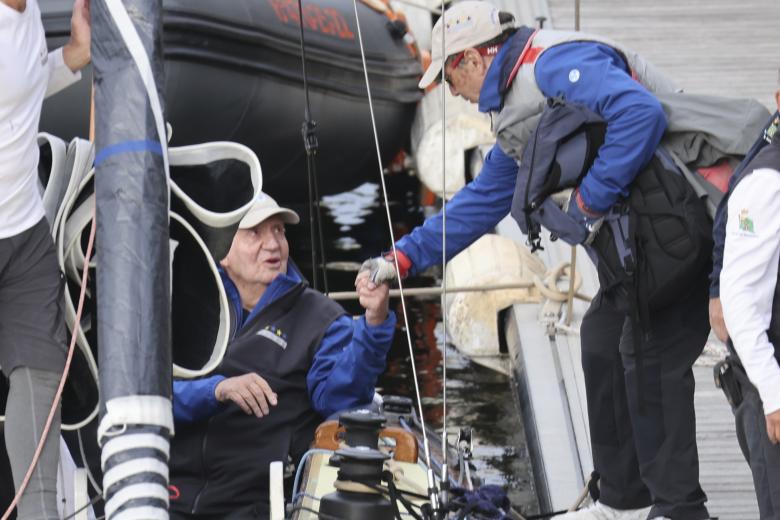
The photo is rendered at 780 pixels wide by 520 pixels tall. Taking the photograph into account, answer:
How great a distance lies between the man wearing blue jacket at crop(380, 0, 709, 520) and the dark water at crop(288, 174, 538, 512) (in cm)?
143

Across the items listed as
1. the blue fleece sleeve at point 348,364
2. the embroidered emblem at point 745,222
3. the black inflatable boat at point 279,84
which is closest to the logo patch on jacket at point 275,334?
the blue fleece sleeve at point 348,364

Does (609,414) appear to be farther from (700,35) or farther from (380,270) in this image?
(700,35)

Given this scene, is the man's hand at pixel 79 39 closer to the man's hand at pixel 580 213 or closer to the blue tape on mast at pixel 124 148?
the blue tape on mast at pixel 124 148

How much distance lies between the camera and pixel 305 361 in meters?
4.80

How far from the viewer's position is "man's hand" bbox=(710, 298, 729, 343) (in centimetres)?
388

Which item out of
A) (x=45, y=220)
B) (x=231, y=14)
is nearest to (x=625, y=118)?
(x=45, y=220)

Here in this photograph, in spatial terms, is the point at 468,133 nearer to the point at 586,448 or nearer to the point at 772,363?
the point at 586,448

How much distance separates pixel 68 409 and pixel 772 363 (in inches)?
65.5

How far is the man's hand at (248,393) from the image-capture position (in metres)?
4.61

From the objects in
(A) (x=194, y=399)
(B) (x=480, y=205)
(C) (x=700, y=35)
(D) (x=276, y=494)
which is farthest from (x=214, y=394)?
(C) (x=700, y=35)

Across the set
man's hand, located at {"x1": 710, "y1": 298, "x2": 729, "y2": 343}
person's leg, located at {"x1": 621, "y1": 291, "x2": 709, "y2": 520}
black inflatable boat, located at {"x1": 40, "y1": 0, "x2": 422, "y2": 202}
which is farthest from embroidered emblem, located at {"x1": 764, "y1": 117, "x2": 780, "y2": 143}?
black inflatable boat, located at {"x1": 40, "y1": 0, "x2": 422, "y2": 202}

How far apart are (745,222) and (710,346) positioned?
112 inches

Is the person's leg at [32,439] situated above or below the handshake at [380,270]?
below

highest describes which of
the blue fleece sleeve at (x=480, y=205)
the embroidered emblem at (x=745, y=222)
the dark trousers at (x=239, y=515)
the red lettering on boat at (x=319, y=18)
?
the red lettering on boat at (x=319, y=18)
